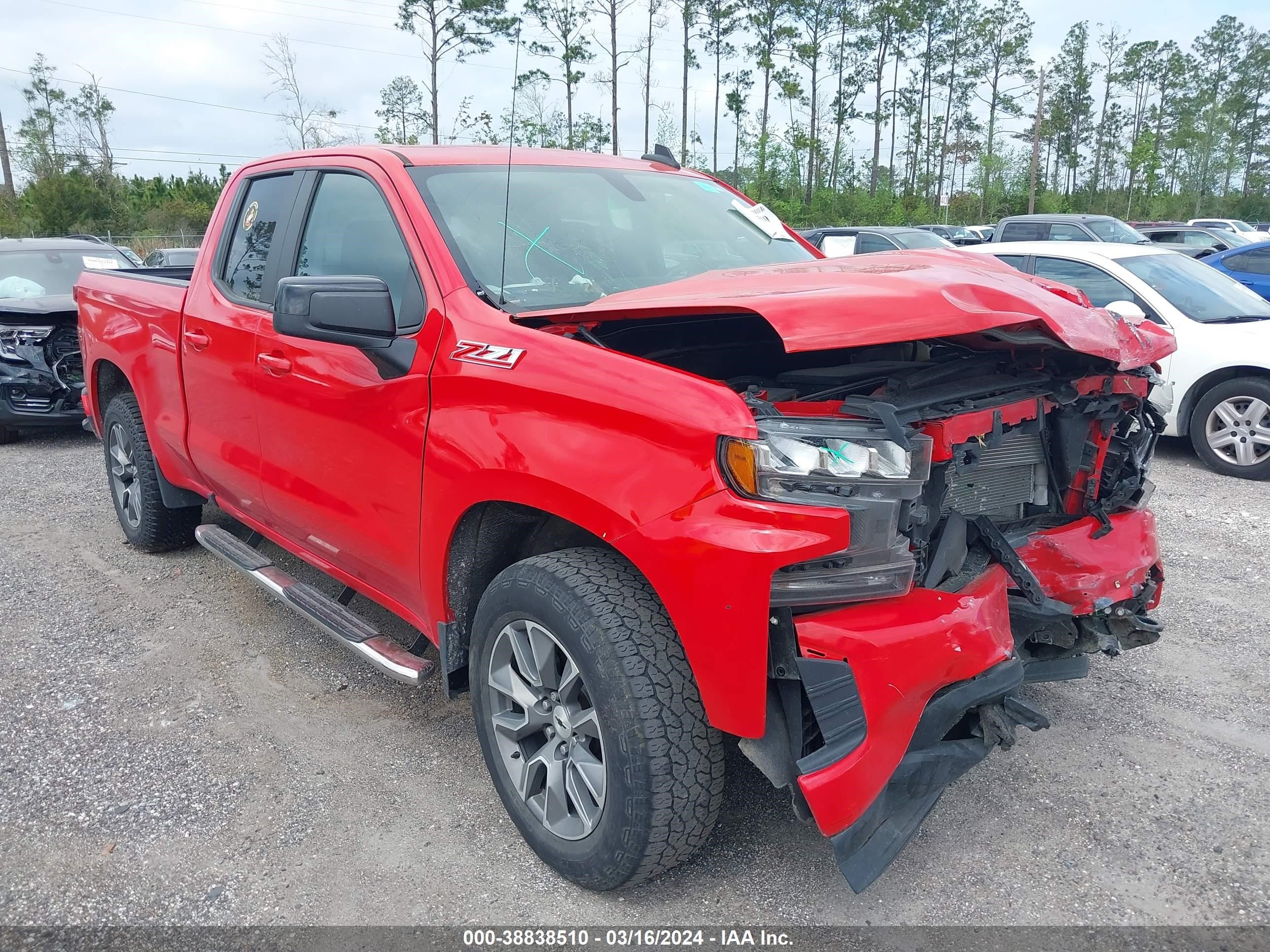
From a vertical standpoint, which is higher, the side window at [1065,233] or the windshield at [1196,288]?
the side window at [1065,233]

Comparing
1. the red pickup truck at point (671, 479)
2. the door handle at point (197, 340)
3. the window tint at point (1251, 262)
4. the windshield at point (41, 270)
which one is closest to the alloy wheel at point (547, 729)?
the red pickup truck at point (671, 479)

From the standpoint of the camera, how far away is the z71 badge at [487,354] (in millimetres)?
2498

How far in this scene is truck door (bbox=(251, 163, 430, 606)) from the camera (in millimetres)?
2859

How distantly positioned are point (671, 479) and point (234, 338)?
235 centimetres

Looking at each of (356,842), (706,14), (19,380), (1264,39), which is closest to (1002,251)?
(356,842)

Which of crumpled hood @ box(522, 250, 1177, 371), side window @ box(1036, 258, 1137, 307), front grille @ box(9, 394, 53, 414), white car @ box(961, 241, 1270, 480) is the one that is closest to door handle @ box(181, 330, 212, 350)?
crumpled hood @ box(522, 250, 1177, 371)

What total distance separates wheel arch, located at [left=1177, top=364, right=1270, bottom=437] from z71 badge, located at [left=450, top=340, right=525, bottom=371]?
623 centimetres

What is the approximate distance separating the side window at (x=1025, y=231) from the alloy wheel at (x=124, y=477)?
13294 mm

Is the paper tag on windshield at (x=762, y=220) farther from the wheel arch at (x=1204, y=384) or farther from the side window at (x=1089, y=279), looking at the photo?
the wheel arch at (x=1204, y=384)

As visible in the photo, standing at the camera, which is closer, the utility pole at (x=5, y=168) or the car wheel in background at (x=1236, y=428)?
the car wheel in background at (x=1236, y=428)

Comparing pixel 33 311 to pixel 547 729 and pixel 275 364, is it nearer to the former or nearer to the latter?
pixel 275 364

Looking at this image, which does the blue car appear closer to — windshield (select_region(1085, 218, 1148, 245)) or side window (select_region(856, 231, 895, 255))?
windshield (select_region(1085, 218, 1148, 245))

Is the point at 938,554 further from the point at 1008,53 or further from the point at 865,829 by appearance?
the point at 1008,53

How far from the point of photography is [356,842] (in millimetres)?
2768
